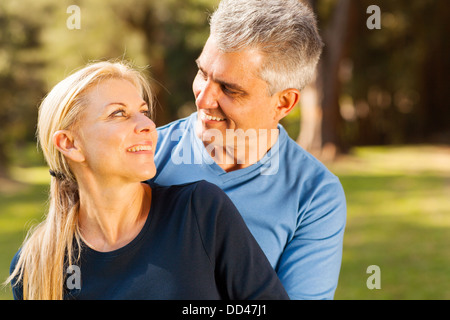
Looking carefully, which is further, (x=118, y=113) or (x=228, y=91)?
(x=228, y=91)

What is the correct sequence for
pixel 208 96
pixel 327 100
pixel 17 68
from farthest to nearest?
pixel 17 68
pixel 327 100
pixel 208 96

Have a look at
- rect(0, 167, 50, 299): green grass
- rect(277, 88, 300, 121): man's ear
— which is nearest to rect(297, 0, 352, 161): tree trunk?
rect(0, 167, 50, 299): green grass

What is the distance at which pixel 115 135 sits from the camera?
1.81m

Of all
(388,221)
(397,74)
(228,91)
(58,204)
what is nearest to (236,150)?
(228,91)

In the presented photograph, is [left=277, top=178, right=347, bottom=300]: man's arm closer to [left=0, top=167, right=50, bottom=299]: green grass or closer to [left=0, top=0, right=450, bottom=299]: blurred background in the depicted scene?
[left=0, top=0, right=450, bottom=299]: blurred background

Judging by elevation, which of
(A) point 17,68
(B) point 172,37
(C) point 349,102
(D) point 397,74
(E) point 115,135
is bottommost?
(C) point 349,102

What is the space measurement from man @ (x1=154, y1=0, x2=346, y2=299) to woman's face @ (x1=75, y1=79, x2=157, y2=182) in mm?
386

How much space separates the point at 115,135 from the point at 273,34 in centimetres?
84

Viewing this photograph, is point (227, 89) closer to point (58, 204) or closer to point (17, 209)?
point (58, 204)

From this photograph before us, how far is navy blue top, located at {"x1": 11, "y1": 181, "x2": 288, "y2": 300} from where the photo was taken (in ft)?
5.74

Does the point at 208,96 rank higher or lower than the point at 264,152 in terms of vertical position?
higher

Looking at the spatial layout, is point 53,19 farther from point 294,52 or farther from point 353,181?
point 294,52

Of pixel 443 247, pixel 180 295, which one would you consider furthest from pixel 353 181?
pixel 180 295

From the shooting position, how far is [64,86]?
6.17ft
